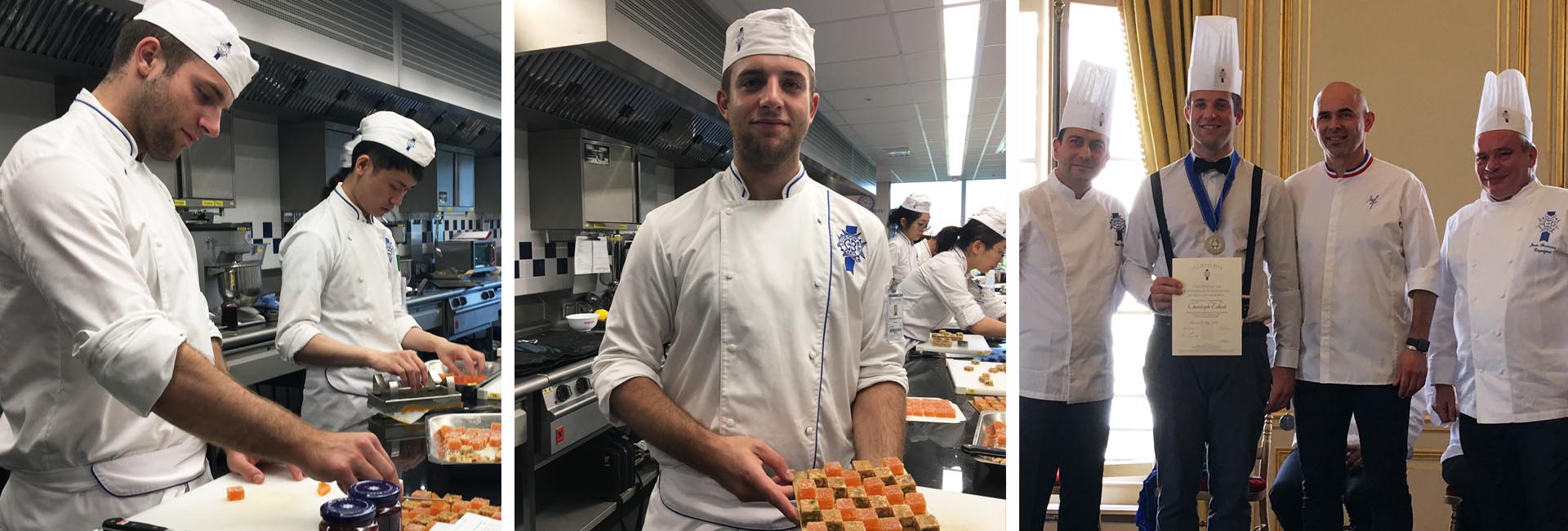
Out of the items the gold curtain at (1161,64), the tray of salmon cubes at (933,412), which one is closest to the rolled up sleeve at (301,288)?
the tray of salmon cubes at (933,412)

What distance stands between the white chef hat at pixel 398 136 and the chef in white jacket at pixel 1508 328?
2956 mm

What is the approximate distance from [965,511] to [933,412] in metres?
0.29

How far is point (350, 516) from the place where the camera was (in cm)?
116

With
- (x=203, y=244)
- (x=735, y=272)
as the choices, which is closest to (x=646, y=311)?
(x=735, y=272)

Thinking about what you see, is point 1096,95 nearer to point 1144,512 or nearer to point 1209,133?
point 1209,133

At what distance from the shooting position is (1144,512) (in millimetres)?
2381

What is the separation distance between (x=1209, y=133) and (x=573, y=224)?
171 centimetres

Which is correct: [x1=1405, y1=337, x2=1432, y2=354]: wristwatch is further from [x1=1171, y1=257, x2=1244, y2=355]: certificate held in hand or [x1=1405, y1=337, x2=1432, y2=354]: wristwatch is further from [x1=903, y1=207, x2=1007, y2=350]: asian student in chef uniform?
[x1=903, y1=207, x2=1007, y2=350]: asian student in chef uniform

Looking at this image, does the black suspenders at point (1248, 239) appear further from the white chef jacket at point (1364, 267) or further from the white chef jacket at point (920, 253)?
the white chef jacket at point (920, 253)

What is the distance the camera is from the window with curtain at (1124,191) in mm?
2387

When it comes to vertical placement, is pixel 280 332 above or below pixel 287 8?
below

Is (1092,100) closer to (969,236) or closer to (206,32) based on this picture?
(969,236)

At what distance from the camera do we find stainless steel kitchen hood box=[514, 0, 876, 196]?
1.19 meters

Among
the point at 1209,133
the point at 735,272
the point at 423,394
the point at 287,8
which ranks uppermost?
the point at 287,8
